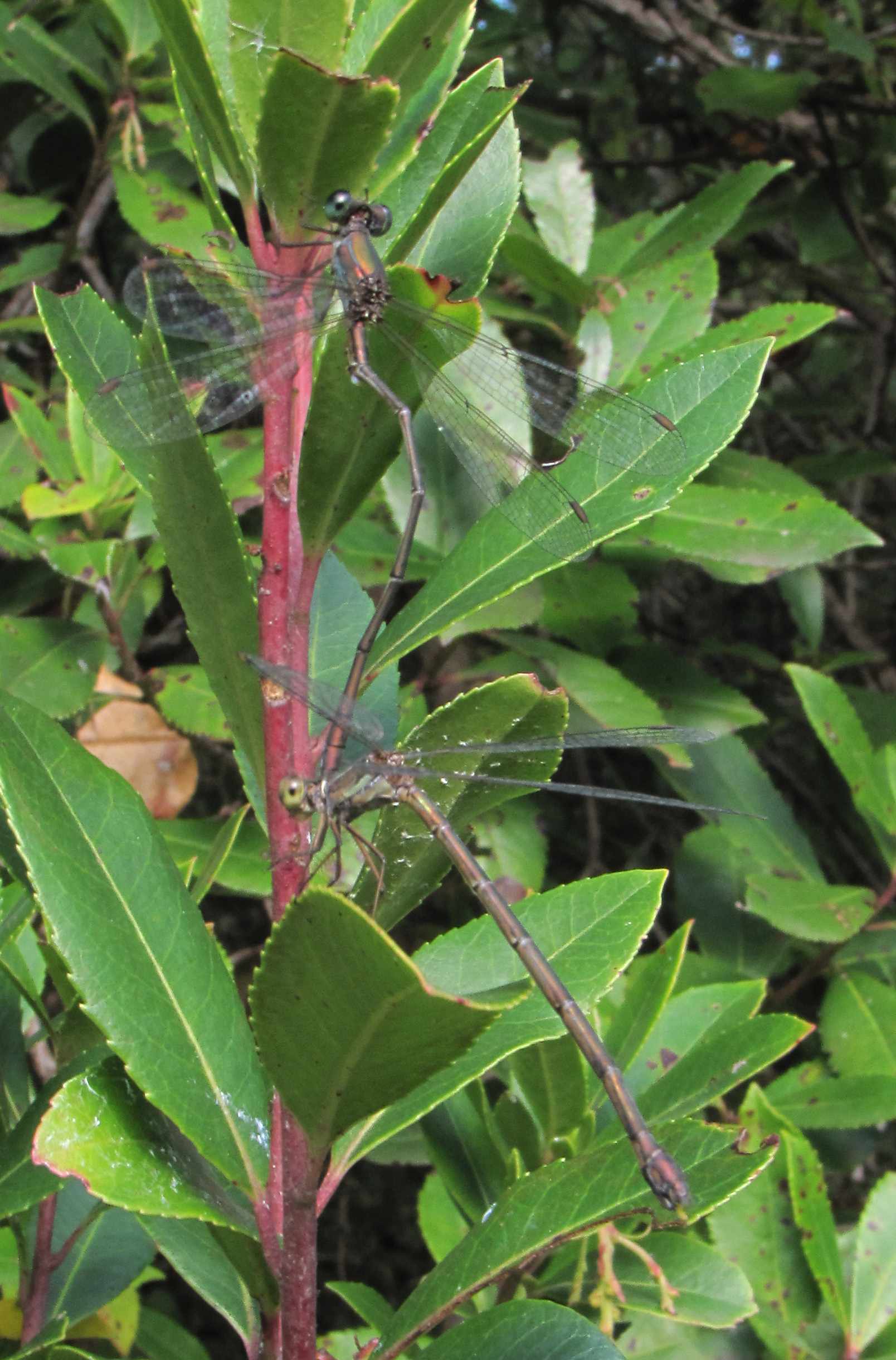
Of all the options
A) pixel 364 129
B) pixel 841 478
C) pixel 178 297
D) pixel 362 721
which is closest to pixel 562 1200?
pixel 362 721

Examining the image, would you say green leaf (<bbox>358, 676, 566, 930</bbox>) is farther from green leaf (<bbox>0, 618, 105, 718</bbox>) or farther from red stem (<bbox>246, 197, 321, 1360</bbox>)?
green leaf (<bbox>0, 618, 105, 718</bbox>)

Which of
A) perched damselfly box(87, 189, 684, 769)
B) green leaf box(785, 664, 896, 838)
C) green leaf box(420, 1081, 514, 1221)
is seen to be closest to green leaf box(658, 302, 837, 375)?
perched damselfly box(87, 189, 684, 769)

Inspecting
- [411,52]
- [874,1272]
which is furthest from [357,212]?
[874,1272]

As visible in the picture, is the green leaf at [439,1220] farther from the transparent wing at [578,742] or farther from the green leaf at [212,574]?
the green leaf at [212,574]

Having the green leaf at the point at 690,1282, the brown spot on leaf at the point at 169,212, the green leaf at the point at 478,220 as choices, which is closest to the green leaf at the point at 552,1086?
the green leaf at the point at 690,1282

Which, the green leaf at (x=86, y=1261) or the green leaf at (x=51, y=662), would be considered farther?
the green leaf at (x=51, y=662)
